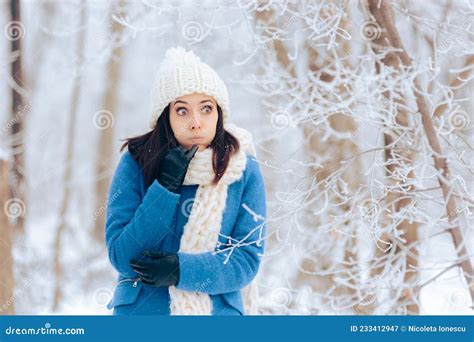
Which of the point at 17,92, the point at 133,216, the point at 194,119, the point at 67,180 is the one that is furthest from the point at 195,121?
the point at 67,180

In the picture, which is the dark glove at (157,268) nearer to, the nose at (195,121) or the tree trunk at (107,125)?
the nose at (195,121)

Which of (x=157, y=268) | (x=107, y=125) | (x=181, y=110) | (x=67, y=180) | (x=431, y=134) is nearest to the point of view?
(x=157, y=268)

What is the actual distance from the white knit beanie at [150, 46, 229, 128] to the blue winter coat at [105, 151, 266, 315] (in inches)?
6.2

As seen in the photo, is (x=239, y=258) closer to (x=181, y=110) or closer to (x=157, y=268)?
(x=157, y=268)

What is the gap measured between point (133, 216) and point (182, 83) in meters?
0.35

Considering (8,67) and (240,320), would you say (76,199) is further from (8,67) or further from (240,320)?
(240,320)

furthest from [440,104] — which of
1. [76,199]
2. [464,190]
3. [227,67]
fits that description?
[76,199]

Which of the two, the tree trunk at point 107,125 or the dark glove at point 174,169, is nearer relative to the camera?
the dark glove at point 174,169

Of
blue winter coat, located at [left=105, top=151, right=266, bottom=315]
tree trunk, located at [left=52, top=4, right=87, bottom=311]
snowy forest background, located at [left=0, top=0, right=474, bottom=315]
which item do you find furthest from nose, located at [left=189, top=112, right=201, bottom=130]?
tree trunk, located at [left=52, top=4, right=87, bottom=311]

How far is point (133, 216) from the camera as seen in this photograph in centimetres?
159

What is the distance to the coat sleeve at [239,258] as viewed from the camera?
1.57 m

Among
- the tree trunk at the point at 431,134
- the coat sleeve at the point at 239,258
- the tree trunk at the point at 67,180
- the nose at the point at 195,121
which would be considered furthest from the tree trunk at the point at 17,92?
the tree trunk at the point at 431,134

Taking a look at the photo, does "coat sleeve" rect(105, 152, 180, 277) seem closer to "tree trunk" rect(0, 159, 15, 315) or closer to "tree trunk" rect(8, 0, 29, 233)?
"tree trunk" rect(8, 0, 29, 233)

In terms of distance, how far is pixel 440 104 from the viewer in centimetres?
219
